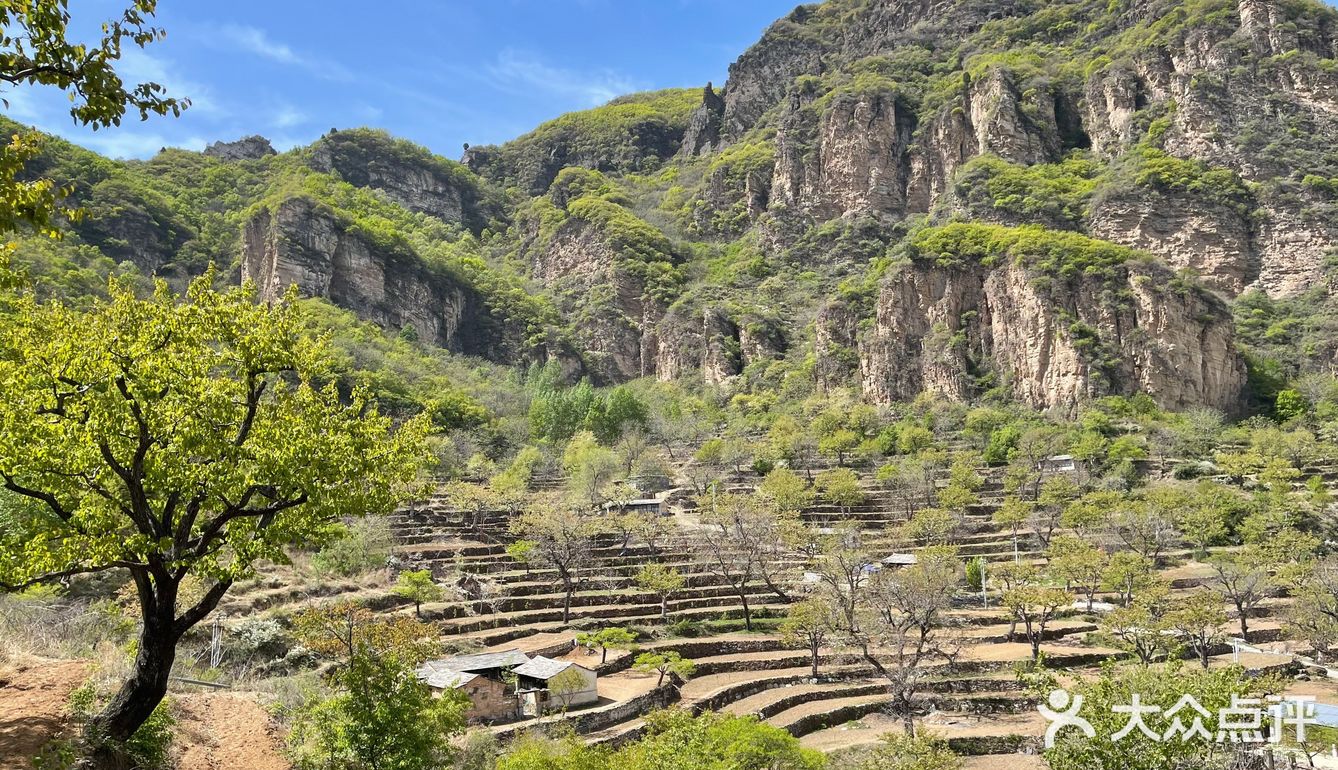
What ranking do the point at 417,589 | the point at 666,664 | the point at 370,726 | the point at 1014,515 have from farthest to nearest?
the point at 1014,515, the point at 417,589, the point at 666,664, the point at 370,726

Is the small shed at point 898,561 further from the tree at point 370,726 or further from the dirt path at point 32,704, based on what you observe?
the dirt path at point 32,704

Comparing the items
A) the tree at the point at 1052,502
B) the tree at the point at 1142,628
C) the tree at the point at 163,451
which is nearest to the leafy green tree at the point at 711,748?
the tree at the point at 163,451

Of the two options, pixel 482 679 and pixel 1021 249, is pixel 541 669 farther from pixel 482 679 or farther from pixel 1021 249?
pixel 1021 249

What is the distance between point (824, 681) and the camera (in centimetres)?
3272

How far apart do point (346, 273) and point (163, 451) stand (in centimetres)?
11030

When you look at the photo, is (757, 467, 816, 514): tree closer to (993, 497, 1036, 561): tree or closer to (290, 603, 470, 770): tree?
(993, 497, 1036, 561): tree

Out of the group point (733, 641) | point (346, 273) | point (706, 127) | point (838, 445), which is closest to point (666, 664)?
point (733, 641)

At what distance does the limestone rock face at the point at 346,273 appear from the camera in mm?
103688

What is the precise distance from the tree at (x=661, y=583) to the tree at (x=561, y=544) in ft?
11.8

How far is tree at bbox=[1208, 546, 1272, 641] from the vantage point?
3638 centimetres

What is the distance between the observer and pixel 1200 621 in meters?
31.4

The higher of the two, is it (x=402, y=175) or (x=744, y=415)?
(x=402, y=175)

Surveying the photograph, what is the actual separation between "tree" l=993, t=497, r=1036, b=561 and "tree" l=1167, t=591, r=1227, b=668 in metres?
14.1

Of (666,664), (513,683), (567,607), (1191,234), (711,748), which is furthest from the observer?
(1191,234)
